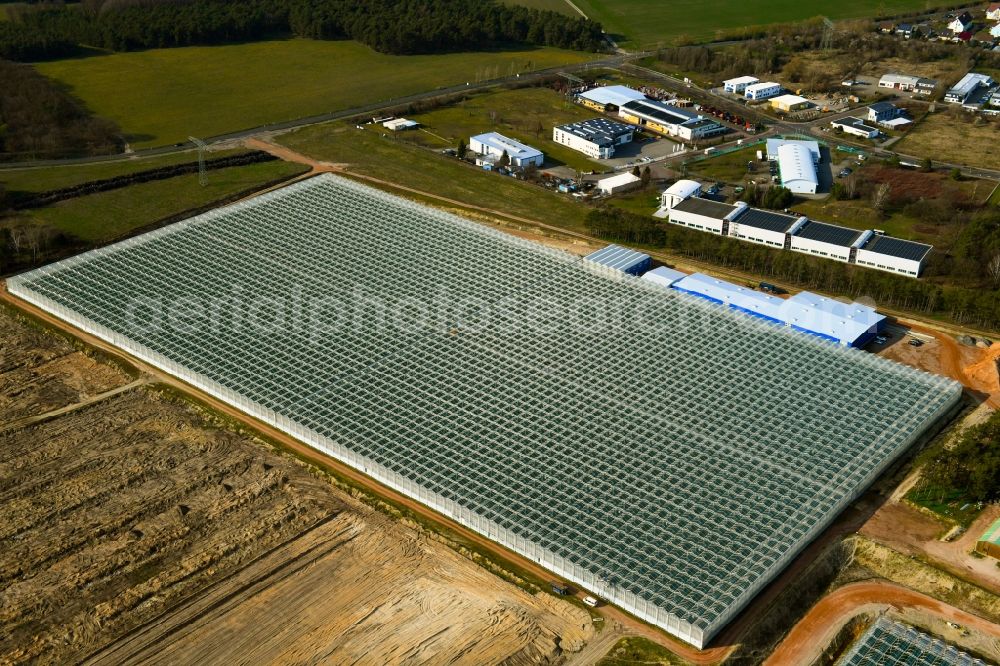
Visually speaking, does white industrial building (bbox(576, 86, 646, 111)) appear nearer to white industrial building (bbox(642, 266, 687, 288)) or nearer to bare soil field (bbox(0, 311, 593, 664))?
white industrial building (bbox(642, 266, 687, 288))

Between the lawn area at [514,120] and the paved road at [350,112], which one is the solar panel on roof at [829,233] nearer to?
the lawn area at [514,120]

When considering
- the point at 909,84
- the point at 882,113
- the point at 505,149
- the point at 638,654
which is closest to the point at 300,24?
the point at 505,149

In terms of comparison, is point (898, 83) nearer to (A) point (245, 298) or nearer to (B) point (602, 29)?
(B) point (602, 29)

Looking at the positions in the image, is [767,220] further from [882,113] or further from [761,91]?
[761,91]

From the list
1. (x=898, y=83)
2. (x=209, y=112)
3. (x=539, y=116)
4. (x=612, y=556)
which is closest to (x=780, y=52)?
(x=898, y=83)

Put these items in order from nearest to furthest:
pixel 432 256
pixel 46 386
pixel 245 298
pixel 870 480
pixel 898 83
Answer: pixel 870 480 → pixel 46 386 → pixel 245 298 → pixel 432 256 → pixel 898 83

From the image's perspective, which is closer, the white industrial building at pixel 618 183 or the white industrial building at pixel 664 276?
the white industrial building at pixel 664 276

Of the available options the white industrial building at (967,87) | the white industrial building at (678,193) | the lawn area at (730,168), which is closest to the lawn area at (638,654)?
the white industrial building at (678,193)
